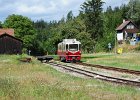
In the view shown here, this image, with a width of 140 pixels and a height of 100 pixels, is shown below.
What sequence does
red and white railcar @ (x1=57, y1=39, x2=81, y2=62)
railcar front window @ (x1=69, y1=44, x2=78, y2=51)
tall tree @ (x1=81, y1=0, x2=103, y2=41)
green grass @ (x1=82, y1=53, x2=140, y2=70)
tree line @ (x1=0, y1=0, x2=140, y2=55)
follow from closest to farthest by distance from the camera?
1. green grass @ (x1=82, y1=53, x2=140, y2=70)
2. red and white railcar @ (x1=57, y1=39, x2=81, y2=62)
3. railcar front window @ (x1=69, y1=44, x2=78, y2=51)
4. tree line @ (x1=0, y1=0, x2=140, y2=55)
5. tall tree @ (x1=81, y1=0, x2=103, y2=41)

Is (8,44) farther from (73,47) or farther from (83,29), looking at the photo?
(73,47)

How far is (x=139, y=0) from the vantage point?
412 ft

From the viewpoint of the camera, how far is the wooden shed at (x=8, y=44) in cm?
8612

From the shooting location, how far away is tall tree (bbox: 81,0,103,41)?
11938 centimetres

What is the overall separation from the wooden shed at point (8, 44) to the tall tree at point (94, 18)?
3447 centimetres

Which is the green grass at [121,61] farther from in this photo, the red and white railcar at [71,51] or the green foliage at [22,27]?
the green foliage at [22,27]

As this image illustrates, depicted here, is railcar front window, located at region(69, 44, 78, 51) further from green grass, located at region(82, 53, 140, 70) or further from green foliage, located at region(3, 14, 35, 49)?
green foliage, located at region(3, 14, 35, 49)

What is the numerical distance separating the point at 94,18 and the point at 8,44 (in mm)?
40732

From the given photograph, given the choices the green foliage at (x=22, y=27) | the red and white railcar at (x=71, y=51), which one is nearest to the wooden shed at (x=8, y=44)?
the red and white railcar at (x=71, y=51)

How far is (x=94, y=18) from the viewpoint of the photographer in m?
121

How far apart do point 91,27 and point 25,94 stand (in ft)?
346

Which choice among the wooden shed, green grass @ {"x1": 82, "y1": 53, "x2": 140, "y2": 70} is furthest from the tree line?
green grass @ {"x1": 82, "y1": 53, "x2": 140, "y2": 70}

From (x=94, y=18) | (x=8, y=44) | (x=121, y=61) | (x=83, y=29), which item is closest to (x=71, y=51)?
(x=121, y=61)

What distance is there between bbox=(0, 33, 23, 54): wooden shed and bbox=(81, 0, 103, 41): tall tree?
34475 mm
